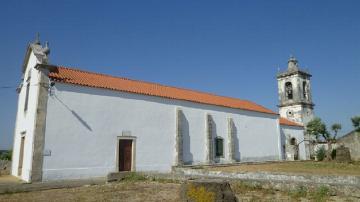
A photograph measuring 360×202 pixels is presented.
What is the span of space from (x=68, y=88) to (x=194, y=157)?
34.5 ft

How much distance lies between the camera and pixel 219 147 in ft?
79.0

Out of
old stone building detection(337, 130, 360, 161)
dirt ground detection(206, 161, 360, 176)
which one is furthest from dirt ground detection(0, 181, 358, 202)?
old stone building detection(337, 130, 360, 161)

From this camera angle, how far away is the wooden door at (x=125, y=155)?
17.9 meters

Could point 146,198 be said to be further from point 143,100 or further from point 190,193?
point 143,100

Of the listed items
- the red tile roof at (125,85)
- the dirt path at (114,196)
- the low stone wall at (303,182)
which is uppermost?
the red tile roof at (125,85)

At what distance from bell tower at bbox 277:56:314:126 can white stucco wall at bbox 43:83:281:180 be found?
16.3m

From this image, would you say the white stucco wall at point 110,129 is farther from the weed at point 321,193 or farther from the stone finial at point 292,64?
the stone finial at point 292,64

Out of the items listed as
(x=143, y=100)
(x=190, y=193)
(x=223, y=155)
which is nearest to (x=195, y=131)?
(x=223, y=155)

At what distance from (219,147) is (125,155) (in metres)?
9.02

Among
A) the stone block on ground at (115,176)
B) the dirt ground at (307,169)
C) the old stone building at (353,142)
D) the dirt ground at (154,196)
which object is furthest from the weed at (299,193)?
the old stone building at (353,142)

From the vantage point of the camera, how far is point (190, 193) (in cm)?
608

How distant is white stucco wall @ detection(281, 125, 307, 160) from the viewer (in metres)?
32.3

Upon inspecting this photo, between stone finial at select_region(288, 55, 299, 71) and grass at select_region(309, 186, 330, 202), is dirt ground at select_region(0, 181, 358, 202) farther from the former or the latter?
stone finial at select_region(288, 55, 299, 71)

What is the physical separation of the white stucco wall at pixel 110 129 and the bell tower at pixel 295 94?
53.4 feet
